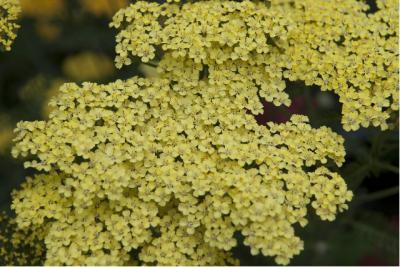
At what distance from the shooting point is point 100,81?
2.55 meters

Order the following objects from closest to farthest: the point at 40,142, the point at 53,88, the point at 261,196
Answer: the point at 261,196 → the point at 40,142 → the point at 53,88

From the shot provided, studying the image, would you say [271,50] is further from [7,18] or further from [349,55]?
[7,18]

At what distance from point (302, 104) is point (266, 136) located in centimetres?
112

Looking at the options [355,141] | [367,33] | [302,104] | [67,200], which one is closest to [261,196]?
[67,200]

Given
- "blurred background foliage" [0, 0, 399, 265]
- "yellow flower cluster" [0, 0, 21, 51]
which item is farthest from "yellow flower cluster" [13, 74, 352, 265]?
"blurred background foliage" [0, 0, 399, 265]

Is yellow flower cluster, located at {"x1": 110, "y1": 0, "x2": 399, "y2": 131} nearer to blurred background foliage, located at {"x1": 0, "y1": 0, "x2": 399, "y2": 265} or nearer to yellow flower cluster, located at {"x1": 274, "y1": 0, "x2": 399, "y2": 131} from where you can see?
yellow flower cluster, located at {"x1": 274, "y1": 0, "x2": 399, "y2": 131}

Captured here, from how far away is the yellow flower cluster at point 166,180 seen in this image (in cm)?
152

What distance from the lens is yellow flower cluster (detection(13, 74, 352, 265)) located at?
152 centimetres

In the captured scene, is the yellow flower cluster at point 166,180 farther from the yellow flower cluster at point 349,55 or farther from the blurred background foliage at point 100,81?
the blurred background foliage at point 100,81

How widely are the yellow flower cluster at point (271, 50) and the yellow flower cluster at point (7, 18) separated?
280 millimetres

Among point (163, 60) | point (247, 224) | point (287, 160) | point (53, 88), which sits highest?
point (53, 88)

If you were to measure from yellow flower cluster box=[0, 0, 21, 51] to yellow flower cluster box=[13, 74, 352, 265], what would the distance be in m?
0.24

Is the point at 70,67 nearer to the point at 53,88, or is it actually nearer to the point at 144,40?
the point at 53,88

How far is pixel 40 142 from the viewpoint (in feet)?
5.28
